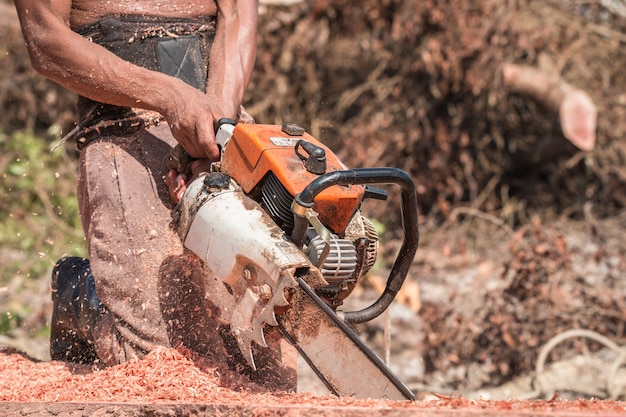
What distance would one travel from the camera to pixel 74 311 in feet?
10.3

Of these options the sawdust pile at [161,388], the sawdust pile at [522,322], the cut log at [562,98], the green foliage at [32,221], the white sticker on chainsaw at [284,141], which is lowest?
the green foliage at [32,221]

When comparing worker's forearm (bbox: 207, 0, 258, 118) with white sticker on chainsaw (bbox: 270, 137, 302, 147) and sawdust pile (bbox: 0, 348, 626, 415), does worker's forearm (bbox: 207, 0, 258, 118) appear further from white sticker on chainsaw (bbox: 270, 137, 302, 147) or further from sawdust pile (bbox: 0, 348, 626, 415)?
sawdust pile (bbox: 0, 348, 626, 415)

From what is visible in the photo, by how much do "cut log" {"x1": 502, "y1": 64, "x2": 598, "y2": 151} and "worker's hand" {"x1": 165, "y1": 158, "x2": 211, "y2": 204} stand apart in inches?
189

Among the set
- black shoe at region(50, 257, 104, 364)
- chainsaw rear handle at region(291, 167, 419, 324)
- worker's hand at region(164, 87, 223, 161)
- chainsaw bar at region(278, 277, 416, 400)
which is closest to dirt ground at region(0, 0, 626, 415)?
black shoe at region(50, 257, 104, 364)

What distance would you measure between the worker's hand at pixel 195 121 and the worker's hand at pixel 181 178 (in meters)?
0.03

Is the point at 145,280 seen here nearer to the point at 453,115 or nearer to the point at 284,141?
the point at 284,141

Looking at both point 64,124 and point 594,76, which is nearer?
point 594,76

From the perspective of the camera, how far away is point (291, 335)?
7.46 ft

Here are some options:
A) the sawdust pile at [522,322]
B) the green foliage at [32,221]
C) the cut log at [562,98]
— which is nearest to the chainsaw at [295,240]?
the sawdust pile at [522,322]

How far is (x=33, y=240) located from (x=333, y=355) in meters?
4.90

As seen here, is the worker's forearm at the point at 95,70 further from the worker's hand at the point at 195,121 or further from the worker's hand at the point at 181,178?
the worker's hand at the point at 181,178

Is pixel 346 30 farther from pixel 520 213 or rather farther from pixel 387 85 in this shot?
pixel 520 213

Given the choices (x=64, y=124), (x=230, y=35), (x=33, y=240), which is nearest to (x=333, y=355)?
(x=230, y=35)

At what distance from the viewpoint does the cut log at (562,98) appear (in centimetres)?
682
